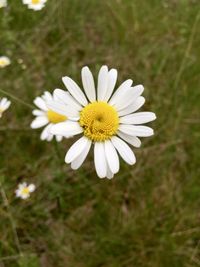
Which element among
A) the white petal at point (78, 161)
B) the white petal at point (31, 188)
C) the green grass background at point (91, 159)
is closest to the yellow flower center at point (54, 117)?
the green grass background at point (91, 159)

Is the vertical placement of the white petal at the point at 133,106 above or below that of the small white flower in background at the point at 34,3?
below

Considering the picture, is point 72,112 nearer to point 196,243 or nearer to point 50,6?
point 196,243

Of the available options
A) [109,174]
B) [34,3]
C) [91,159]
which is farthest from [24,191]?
[34,3]

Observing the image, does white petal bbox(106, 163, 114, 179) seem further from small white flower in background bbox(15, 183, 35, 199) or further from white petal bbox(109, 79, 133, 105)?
small white flower in background bbox(15, 183, 35, 199)

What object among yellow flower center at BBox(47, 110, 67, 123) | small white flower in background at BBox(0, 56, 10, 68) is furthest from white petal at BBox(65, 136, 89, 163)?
small white flower in background at BBox(0, 56, 10, 68)

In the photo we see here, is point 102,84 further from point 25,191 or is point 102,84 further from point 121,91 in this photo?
point 25,191

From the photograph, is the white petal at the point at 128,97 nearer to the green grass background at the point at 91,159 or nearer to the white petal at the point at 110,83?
the white petal at the point at 110,83
